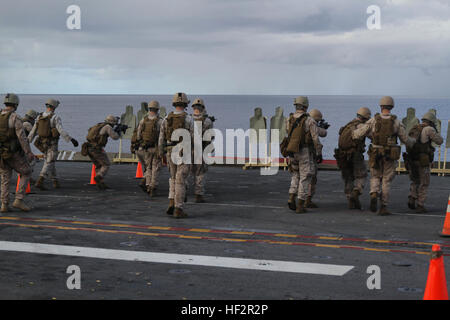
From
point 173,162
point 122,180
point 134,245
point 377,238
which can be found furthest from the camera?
point 122,180

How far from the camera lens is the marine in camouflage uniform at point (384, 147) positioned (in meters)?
12.8

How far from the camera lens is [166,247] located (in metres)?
9.86

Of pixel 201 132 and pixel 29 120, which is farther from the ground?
pixel 29 120

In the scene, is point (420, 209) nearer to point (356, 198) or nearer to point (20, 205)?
point (356, 198)

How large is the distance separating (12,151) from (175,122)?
10.8 feet

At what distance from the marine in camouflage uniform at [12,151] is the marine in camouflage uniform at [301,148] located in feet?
17.1

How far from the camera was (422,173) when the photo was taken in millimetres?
13500

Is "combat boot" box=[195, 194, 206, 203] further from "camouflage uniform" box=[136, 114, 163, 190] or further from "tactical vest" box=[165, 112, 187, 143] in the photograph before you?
"tactical vest" box=[165, 112, 187, 143]

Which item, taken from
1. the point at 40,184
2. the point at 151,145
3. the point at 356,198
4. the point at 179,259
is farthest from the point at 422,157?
the point at 40,184

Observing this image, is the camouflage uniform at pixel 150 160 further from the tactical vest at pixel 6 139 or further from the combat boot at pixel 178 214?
the tactical vest at pixel 6 139

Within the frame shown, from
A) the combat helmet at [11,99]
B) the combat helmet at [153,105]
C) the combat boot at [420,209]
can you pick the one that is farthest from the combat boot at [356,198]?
the combat helmet at [11,99]
